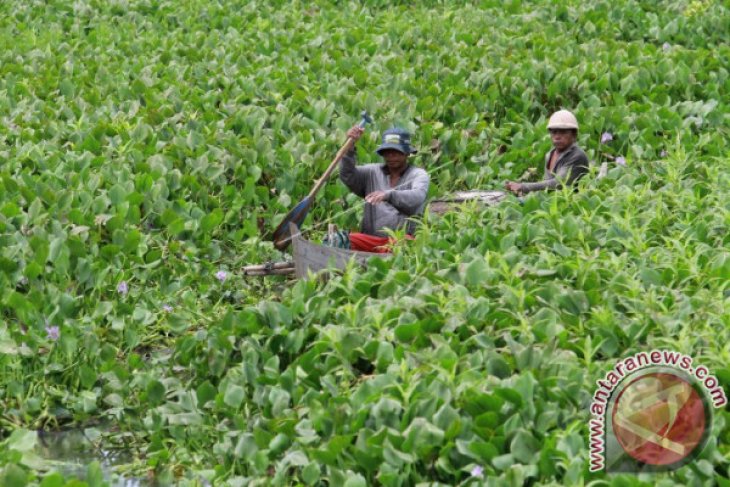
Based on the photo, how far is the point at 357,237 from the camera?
316 inches

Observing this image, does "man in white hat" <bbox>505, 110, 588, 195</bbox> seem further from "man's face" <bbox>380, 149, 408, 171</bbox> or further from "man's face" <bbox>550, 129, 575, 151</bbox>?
"man's face" <bbox>380, 149, 408, 171</bbox>

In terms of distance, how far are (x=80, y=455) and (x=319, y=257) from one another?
183 centimetres

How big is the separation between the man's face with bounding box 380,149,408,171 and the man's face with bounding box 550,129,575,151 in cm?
140

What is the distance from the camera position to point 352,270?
275 inches

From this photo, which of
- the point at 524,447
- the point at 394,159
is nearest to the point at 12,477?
the point at 524,447

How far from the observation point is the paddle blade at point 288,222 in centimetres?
839

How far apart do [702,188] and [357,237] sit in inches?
→ 87.1

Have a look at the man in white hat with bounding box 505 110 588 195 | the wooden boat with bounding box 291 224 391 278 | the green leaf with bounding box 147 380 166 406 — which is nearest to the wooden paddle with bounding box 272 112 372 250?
the wooden boat with bounding box 291 224 391 278

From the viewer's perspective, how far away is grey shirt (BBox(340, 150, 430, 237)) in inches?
319

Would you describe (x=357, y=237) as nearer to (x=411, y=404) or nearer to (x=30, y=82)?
(x=411, y=404)

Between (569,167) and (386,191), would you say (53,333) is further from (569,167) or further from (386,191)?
(569,167)

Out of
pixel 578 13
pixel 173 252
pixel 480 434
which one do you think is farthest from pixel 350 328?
pixel 578 13

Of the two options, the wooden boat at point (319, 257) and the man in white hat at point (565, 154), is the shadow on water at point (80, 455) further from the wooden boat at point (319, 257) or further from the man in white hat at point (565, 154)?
the man in white hat at point (565, 154)

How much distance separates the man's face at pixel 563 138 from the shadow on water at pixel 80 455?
4090mm
